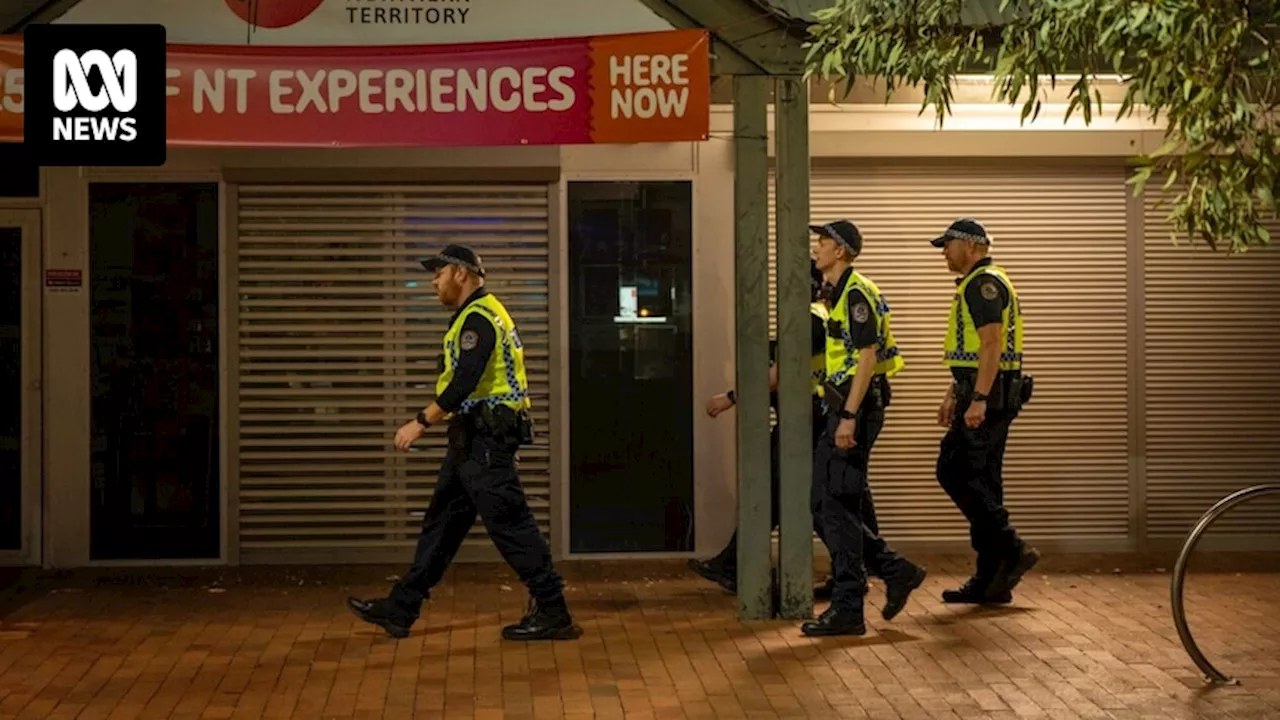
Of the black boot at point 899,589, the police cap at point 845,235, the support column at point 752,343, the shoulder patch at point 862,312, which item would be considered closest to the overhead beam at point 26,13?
the support column at point 752,343

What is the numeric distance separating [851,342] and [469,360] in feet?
6.51

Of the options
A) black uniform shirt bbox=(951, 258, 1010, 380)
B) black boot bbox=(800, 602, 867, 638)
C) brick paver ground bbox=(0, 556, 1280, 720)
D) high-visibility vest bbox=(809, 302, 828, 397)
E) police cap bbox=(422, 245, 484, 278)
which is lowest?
brick paver ground bbox=(0, 556, 1280, 720)

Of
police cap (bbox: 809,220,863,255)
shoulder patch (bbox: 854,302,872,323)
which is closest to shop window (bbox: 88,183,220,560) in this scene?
police cap (bbox: 809,220,863,255)

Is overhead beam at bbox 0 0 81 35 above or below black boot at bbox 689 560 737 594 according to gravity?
above

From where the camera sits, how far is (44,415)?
11.7 m

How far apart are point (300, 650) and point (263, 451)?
2919 millimetres

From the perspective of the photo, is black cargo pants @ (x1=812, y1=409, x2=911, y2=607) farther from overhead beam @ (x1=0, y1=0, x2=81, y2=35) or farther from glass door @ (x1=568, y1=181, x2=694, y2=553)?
overhead beam @ (x1=0, y1=0, x2=81, y2=35)

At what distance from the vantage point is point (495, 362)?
9125 millimetres

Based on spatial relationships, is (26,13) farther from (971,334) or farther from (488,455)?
(971,334)

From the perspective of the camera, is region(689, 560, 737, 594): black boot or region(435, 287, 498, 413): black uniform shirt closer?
region(435, 287, 498, 413): black uniform shirt

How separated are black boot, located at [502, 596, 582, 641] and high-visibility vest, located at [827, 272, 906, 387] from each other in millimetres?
1872

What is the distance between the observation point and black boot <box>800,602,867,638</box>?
30.4ft

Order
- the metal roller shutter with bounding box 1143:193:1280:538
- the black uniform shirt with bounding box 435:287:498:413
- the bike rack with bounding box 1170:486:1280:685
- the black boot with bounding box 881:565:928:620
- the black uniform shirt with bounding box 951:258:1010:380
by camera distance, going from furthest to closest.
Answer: the metal roller shutter with bounding box 1143:193:1280:538 → the black uniform shirt with bounding box 951:258:1010:380 → the black boot with bounding box 881:565:928:620 → the black uniform shirt with bounding box 435:287:498:413 → the bike rack with bounding box 1170:486:1280:685

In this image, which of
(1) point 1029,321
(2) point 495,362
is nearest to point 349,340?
→ (2) point 495,362
